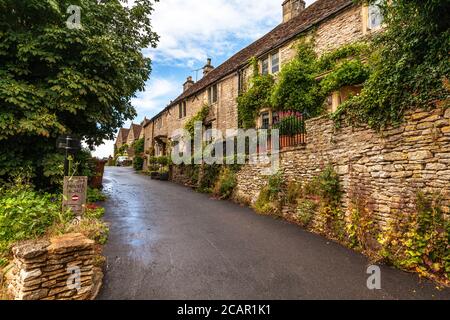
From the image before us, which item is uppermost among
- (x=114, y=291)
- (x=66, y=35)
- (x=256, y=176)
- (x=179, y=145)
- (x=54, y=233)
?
(x=66, y=35)

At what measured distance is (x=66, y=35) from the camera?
7.03 meters

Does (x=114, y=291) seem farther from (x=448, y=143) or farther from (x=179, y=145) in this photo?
(x=179, y=145)

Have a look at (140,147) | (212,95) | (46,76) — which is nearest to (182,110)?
(212,95)

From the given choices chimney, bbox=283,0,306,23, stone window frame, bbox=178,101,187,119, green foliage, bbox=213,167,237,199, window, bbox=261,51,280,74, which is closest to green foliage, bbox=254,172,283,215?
green foliage, bbox=213,167,237,199

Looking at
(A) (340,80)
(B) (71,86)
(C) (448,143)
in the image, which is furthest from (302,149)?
(B) (71,86)

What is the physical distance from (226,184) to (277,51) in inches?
303

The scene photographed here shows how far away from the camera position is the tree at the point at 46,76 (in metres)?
6.65

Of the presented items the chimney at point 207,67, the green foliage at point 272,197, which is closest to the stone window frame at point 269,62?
the green foliage at point 272,197

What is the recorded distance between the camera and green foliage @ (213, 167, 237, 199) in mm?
11742

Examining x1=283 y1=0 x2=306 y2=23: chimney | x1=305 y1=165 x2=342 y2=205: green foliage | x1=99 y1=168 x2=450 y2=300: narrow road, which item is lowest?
x1=99 y1=168 x2=450 y2=300: narrow road

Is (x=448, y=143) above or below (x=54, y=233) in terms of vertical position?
above

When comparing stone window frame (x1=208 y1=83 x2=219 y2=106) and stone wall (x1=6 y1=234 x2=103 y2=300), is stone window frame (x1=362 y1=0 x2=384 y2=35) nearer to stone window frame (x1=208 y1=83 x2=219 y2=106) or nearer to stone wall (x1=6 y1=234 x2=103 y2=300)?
stone window frame (x1=208 y1=83 x2=219 y2=106)

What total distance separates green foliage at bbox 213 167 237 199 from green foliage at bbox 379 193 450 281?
7.45 metres

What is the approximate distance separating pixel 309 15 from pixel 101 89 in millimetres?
11396
